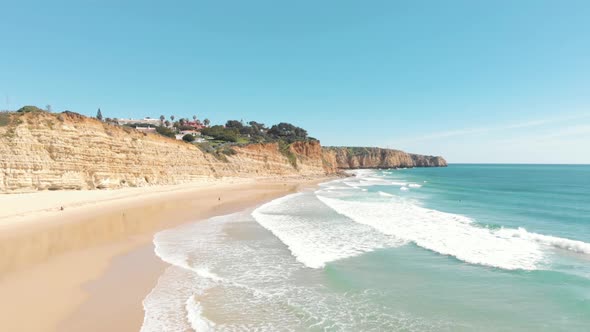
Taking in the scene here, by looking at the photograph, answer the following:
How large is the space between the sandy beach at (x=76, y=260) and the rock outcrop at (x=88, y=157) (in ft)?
9.94

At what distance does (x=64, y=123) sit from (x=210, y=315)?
2765cm

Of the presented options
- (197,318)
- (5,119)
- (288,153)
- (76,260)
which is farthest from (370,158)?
(197,318)

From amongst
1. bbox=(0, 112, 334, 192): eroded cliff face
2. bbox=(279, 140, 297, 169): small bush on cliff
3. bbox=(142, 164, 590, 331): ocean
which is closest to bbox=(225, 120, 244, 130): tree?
bbox=(279, 140, 297, 169): small bush on cliff

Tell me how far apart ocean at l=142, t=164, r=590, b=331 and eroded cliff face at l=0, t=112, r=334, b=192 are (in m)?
14.9

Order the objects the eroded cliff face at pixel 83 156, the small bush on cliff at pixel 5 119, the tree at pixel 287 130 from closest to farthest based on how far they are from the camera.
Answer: the eroded cliff face at pixel 83 156 < the small bush on cliff at pixel 5 119 < the tree at pixel 287 130

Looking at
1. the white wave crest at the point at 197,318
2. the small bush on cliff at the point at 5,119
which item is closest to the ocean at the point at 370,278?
the white wave crest at the point at 197,318

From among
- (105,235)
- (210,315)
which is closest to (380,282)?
(210,315)

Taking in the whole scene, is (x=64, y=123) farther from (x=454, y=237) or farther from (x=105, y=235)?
(x=454, y=237)

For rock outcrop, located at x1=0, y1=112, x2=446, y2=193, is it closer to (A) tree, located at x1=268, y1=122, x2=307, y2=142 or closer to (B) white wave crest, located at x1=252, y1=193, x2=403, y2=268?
(B) white wave crest, located at x1=252, y1=193, x2=403, y2=268

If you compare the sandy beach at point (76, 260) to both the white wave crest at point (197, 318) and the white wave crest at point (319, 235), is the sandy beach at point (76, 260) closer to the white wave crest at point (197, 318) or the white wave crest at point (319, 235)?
the white wave crest at point (197, 318)

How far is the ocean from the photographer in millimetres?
6566

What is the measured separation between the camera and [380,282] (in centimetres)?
871

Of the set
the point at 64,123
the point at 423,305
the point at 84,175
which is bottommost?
the point at 423,305

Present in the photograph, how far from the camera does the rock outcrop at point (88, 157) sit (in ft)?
74.0
